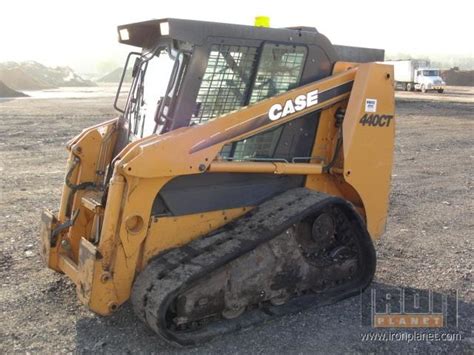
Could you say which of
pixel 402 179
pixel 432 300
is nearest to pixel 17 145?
pixel 402 179

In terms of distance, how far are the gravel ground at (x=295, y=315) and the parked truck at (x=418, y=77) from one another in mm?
30587

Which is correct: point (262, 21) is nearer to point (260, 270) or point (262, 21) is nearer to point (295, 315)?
point (260, 270)

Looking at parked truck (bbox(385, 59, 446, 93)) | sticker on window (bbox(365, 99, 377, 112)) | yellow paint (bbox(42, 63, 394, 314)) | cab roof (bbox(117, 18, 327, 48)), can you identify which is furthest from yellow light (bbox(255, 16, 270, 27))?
parked truck (bbox(385, 59, 446, 93))

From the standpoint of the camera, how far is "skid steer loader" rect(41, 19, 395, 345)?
3.93 metres

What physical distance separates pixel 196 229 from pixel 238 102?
42.3 inches

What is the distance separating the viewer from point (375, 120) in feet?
16.1

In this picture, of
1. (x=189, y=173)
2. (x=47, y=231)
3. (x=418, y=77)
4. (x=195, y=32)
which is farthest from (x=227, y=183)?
(x=418, y=77)

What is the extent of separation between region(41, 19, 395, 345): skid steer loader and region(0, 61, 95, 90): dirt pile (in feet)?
145

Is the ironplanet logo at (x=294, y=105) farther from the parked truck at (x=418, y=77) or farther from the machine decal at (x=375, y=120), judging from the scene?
the parked truck at (x=418, y=77)

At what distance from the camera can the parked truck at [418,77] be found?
40047mm

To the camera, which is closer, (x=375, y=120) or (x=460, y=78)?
(x=375, y=120)

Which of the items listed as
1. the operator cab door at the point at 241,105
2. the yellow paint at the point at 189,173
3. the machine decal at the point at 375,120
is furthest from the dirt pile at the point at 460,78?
the operator cab door at the point at 241,105

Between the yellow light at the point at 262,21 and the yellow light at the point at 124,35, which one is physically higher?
the yellow light at the point at 262,21

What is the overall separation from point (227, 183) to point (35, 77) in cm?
5304
